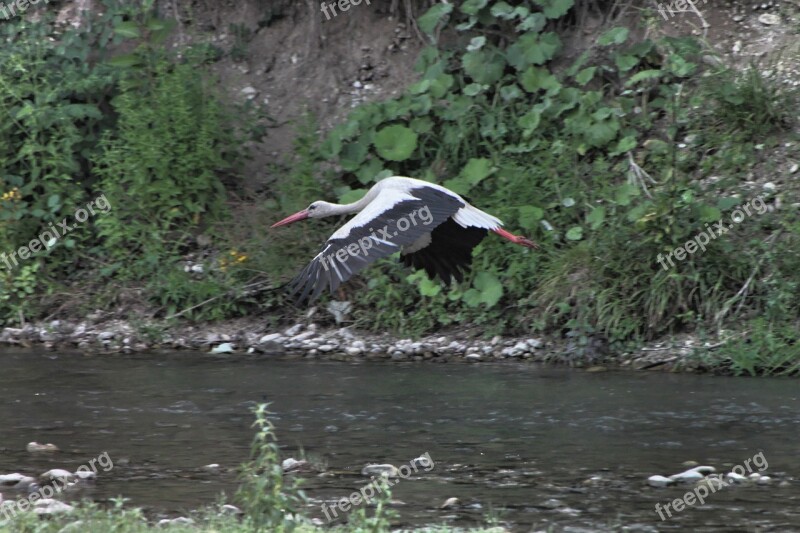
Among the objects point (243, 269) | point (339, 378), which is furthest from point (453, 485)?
point (243, 269)

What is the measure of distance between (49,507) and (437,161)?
5.68m

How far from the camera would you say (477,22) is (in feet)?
35.6

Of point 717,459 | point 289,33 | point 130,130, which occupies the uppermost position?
point 289,33

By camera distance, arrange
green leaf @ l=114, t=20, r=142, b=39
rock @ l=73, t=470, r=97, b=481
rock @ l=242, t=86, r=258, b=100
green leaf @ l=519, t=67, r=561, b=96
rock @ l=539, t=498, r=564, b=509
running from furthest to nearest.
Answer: rock @ l=242, t=86, r=258, b=100 → green leaf @ l=114, t=20, r=142, b=39 → green leaf @ l=519, t=67, r=561, b=96 → rock @ l=73, t=470, r=97, b=481 → rock @ l=539, t=498, r=564, b=509

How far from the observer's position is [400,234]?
7.18 m

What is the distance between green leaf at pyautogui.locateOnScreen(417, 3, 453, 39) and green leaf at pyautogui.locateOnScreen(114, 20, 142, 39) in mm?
2546

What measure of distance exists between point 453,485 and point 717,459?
4.65 ft

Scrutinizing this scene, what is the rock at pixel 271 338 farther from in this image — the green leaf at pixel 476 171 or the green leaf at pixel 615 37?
the green leaf at pixel 615 37

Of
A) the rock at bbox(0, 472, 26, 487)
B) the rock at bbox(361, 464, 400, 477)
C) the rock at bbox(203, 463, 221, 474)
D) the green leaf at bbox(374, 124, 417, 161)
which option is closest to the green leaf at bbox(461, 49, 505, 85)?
the green leaf at bbox(374, 124, 417, 161)

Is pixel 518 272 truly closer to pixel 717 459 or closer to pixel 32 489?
pixel 717 459

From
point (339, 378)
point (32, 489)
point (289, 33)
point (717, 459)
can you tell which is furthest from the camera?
point (289, 33)

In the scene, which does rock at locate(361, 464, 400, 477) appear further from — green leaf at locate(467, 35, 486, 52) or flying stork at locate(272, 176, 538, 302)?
green leaf at locate(467, 35, 486, 52)

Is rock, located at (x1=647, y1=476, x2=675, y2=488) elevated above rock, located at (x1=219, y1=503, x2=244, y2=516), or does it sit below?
below

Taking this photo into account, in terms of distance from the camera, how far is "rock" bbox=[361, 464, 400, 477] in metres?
6.10
